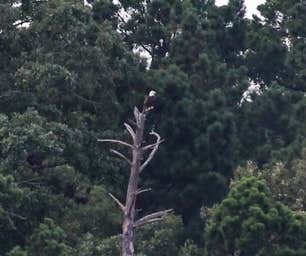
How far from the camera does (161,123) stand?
36125mm

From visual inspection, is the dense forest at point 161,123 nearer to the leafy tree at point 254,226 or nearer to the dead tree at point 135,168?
the leafy tree at point 254,226

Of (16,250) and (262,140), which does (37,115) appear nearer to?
(16,250)

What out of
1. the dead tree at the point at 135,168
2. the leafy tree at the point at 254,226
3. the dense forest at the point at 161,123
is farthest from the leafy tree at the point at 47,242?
the dead tree at the point at 135,168

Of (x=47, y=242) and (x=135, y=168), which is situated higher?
(x=135, y=168)

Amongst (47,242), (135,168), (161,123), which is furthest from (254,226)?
(161,123)

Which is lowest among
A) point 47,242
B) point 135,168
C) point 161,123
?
point 47,242

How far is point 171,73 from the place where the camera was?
3625 cm

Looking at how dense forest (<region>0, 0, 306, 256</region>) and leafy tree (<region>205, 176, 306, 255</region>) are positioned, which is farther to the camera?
dense forest (<region>0, 0, 306, 256</region>)

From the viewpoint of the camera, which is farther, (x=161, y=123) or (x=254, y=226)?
(x=161, y=123)

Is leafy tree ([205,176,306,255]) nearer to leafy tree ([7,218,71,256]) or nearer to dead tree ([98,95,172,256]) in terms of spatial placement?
leafy tree ([7,218,71,256])

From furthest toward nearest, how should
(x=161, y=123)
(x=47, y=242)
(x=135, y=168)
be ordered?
1. (x=161, y=123)
2. (x=47, y=242)
3. (x=135, y=168)

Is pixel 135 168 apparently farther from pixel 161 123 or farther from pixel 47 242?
pixel 161 123

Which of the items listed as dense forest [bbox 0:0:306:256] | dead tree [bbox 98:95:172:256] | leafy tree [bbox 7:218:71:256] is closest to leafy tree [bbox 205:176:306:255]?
dense forest [bbox 0:0:306:256]

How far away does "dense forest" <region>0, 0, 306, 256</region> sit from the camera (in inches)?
1080
